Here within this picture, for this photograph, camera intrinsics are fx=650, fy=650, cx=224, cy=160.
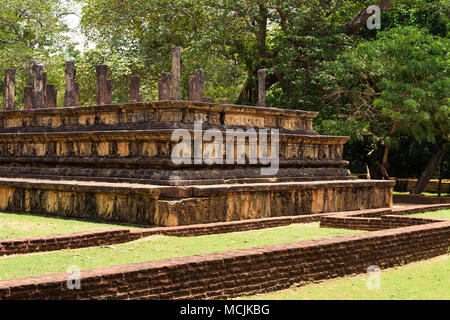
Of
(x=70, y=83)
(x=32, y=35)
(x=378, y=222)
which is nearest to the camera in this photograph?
(x=378, y=222)

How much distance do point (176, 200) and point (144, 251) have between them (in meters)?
2.21

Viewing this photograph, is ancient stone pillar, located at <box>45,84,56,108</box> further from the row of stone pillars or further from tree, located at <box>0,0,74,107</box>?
tree, located at <box>0,0,74,107</box>

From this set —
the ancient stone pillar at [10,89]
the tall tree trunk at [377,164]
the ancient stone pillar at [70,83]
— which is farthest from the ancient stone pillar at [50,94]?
the tall tree trunk at [377,164]

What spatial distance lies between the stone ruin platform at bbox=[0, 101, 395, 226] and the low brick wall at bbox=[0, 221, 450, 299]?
3.31m

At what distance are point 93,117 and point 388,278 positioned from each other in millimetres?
7781

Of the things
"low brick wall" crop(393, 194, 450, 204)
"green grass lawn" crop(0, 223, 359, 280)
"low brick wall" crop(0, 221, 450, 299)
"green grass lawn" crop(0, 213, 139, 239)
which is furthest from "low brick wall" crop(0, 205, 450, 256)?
"low brick wall" crop(393, 194, 450, 204)

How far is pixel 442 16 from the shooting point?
68.9 ft

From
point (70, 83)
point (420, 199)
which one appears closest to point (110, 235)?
point (70, 83)

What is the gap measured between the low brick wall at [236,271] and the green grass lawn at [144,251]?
120 centimetres

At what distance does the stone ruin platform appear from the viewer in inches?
414

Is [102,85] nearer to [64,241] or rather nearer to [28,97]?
[28,97]

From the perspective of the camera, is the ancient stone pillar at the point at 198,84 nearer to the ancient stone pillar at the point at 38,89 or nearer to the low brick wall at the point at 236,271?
the ancient stone pillar at the point at 38,89

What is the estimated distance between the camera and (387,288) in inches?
255

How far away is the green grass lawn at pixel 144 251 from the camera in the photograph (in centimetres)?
650
